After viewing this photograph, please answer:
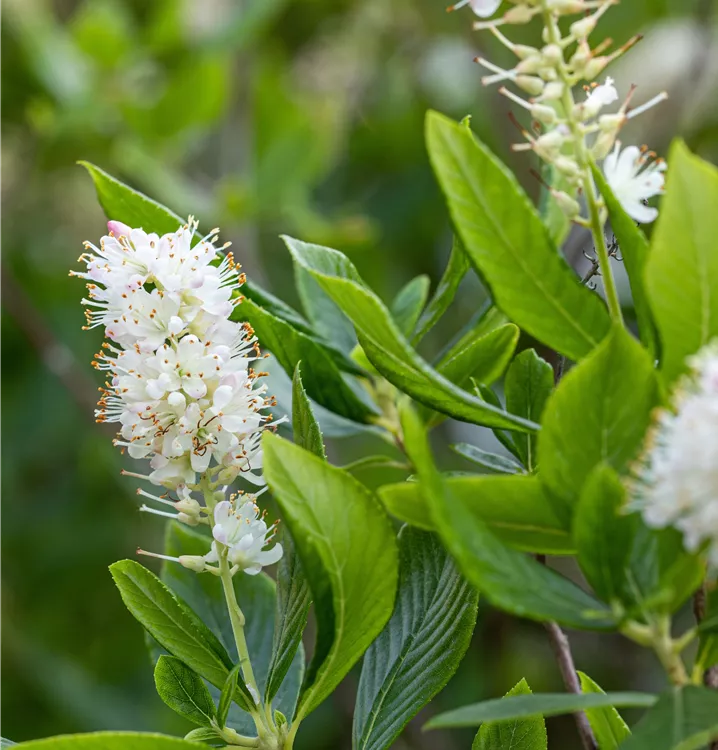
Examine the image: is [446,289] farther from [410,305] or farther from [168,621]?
[168,621]

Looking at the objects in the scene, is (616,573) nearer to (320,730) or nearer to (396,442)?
(396,442)

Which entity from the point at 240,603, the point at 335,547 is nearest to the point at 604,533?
the point at 335,547

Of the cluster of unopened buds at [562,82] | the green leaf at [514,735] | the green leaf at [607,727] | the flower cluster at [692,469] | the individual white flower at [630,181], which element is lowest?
the green leaf at [514,735]

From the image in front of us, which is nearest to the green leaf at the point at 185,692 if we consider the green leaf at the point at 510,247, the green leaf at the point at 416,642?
the green leaf at the point at 416,642

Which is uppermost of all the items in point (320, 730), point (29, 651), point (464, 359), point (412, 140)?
point (412, 140)

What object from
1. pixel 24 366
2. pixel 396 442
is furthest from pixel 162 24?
pixel 396 442

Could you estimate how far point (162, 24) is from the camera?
107 inches

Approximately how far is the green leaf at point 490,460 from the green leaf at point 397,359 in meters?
0.15

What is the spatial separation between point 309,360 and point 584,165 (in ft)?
0.99

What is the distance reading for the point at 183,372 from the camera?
70 centimetres

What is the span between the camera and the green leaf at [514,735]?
0.77 m

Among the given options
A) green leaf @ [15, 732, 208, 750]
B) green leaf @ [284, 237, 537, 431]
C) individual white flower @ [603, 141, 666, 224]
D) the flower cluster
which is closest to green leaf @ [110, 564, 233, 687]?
green leaf @ [15, 732, 208, 750]

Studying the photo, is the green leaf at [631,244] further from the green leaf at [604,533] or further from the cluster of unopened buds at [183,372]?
the cluster of unopened buds at [183,372]

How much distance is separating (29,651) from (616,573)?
8.78ft
